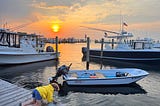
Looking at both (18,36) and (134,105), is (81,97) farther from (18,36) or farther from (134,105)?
(18,36)

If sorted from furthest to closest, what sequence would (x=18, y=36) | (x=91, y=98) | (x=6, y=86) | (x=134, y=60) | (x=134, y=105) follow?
1. (x=134, y=60)
2. (x=18, y=36)
3. (x=91, y=98)
4. (x=134, y=105)
5. (x=6, y=86)

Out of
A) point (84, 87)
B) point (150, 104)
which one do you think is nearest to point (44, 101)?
point (150, 104)

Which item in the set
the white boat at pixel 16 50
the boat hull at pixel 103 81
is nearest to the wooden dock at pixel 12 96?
the boat hull at pixel 103 81

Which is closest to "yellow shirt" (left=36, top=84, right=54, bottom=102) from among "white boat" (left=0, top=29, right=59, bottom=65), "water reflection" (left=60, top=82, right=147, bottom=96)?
"water reflection" (left=60, top=82, right=147, bottom=96)

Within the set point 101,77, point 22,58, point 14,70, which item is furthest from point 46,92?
point 22,58

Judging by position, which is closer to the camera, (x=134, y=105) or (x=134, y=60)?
(x=134, y=105)

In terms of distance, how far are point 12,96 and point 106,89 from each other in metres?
7.79

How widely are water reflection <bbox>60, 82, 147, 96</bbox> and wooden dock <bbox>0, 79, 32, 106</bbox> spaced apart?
4748 mm

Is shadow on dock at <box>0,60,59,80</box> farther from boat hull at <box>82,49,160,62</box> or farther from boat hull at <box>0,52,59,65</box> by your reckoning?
boat hull at <box>82,49,160,62</box>

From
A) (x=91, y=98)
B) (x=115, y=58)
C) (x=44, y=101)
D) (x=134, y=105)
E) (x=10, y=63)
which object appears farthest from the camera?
(x=115, y=58)

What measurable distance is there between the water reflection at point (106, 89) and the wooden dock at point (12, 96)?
4.75 metres

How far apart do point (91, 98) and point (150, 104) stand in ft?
10.8

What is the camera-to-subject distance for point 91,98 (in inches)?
489

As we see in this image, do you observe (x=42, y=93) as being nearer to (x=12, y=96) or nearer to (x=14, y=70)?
(x=12, y=96)
